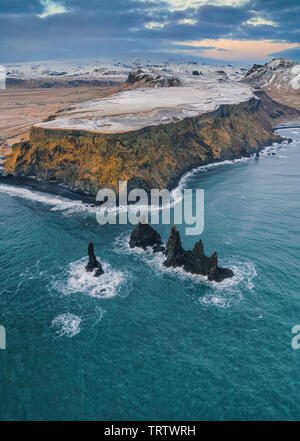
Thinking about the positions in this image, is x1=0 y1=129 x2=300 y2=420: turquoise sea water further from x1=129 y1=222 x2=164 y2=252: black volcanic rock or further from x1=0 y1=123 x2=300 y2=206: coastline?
x1=0 y1=123 x2=300 y2=206: coastline

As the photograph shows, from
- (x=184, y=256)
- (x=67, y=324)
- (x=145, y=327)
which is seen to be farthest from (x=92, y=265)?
(x=145, y=327)

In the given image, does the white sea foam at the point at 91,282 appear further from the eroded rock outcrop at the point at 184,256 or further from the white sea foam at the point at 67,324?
the eroded rock outcrop at the point at 184,256

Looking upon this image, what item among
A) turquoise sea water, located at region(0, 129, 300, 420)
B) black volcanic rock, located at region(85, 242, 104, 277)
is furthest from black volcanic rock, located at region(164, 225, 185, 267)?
black volcanic rock, located at region(85, 242, 104, 277)

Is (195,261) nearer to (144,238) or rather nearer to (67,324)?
(144,238)

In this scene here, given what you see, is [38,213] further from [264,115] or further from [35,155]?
[264,115]
